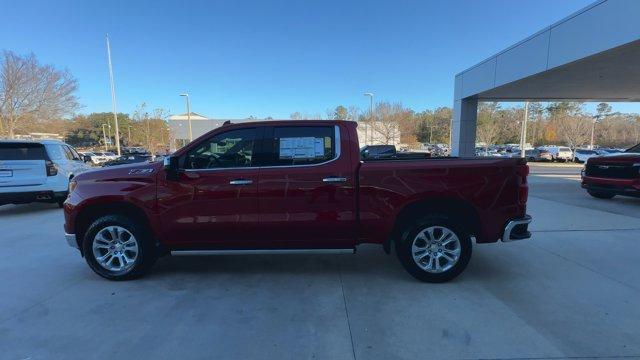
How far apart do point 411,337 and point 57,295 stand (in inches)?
150

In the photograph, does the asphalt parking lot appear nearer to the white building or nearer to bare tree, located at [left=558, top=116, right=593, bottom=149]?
the white building

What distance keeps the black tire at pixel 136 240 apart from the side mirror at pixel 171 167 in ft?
2.41

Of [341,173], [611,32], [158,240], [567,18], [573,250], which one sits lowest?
[573,250]

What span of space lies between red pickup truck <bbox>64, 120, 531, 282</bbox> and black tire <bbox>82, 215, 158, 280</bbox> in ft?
0.04

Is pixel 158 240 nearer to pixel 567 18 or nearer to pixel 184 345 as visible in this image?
pixel 184 345

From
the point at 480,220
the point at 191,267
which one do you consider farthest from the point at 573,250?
the point at 191,267

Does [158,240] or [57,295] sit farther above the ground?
[158,240]

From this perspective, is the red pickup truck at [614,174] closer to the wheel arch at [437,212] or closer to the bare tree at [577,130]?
the wheel arch at [437,212]

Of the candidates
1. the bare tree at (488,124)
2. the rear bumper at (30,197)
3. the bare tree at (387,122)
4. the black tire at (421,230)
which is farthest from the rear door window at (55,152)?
the bare tree at (488,124)

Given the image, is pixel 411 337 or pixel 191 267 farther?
pixel 191 267

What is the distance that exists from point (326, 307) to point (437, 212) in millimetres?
1731

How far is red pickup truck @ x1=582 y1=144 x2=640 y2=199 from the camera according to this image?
9258 millimetres

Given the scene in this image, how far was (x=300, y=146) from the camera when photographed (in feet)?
Answer: 14.8

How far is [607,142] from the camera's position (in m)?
66.8
